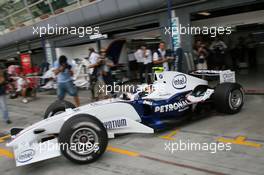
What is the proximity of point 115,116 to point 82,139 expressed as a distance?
2.99 ft

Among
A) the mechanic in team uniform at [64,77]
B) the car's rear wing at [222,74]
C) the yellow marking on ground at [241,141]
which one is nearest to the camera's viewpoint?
the yellow marking on ground at [241,141]

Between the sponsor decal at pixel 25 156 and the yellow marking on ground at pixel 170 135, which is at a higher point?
the sponsor decal at pixel 25 156

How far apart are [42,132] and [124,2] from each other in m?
8.81

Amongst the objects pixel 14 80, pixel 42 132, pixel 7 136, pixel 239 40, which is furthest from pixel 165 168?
pixel 239 40

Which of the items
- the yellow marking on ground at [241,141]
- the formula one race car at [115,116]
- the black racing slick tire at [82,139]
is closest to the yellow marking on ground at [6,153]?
the formula one race car at [115,116]

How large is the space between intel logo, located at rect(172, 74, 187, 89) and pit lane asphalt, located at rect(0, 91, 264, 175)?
762 mm

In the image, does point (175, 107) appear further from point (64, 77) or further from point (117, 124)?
point (64, 77)

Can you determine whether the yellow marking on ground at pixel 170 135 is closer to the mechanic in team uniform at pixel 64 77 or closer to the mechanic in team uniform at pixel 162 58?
the mechanic in team uniform at pixel 64 77

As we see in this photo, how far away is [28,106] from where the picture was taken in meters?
10.5

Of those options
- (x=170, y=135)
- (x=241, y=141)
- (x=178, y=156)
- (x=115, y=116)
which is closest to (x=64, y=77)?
(x=115, y=116)

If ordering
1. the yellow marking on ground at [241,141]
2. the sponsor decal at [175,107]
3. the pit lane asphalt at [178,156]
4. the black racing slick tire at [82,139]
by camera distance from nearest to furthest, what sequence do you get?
the pit lane asphalt at [178,156], the black racing slick tire at [82,139], the yellow marking on ground at [241,141], the sponsor decal at [175,107]

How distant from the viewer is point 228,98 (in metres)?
5.92

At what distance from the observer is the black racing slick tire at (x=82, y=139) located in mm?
4199

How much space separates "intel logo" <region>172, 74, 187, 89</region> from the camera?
5.88m
